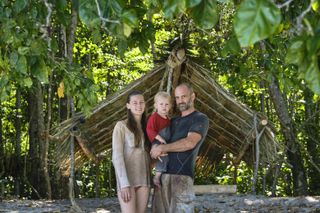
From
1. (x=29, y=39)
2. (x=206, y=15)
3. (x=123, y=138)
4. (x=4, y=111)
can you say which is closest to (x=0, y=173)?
(x=4, y=111)

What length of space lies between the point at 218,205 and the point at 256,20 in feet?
18.8

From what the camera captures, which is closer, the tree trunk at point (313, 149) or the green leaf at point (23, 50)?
the green leaf at point (23, 50)

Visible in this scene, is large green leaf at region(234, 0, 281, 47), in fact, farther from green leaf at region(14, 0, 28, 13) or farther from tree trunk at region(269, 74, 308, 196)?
tree trunk at region(269, 74, 308, 196)

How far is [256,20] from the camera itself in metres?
1.50

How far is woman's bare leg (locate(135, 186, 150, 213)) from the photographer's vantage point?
4.18 meters

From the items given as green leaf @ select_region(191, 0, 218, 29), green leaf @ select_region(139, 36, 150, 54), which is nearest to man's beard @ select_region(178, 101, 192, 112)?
green leaf @ select_region(139, 36, 150, 54)

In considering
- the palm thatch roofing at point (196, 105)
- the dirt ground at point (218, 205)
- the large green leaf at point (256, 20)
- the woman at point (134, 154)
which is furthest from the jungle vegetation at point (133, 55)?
the dirt ground at point (218, 205)

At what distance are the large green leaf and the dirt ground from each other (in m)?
5.14

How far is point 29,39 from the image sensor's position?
10.3 ft

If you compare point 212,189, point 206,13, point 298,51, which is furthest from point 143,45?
point 212,189

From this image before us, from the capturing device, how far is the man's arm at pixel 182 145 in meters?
3.98

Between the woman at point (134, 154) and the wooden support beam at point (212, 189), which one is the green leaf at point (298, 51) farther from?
the wooden support beam at point (212, 189)

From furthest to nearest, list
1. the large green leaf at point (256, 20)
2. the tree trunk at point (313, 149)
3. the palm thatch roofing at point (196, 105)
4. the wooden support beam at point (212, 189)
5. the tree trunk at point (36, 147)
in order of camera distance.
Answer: the tree trunk at point (313, 149) < the tree trunk at point (36, 147) < the wooden support beam at point (212, 189) < the palm thatch roofing at point (196, 105) < the large green leaf at point (256, 20)

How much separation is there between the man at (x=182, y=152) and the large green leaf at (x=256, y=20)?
252cm
